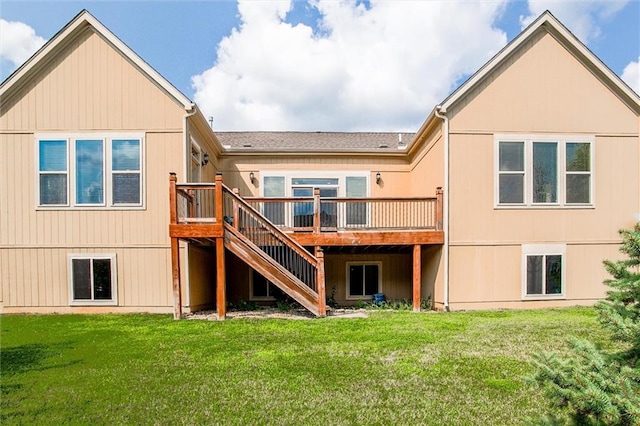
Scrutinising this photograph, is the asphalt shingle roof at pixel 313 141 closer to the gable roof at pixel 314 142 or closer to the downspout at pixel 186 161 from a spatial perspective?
the gable roof at pixel 314 142

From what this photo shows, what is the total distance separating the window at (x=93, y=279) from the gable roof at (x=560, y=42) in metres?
8.92

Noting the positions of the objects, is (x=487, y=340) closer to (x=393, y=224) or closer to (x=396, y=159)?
(x=393, y=224)

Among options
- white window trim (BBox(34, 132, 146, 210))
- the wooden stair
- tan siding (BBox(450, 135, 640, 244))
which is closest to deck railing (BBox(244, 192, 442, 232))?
tan siding (BBox(450, 135, 640, 244))

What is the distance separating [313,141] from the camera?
44.4ft

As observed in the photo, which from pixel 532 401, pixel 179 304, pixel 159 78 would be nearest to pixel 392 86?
pixel 159 78

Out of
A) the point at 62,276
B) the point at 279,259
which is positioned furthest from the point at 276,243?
the point at 62,276

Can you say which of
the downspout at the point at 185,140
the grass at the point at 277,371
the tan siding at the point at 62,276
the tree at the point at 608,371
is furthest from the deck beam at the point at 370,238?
the tree at the point at 608,371

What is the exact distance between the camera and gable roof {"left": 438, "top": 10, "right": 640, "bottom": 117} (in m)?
9.57

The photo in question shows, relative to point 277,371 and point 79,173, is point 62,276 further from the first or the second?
point 277,371

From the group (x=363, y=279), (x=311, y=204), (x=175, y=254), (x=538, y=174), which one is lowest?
(x=363, y=279)

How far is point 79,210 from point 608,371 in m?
10.4

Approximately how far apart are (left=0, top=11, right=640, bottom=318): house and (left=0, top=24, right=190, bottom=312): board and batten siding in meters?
0.03

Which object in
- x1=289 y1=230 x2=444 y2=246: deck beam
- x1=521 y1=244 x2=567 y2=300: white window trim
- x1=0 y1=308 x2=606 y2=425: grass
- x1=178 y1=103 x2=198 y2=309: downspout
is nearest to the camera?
x1=0 y1=308 x2=606 y2=425: grass

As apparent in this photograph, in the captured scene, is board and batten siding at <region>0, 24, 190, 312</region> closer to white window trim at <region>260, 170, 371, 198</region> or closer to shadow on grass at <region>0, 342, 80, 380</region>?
shadow on grass at <region>0, 342, 80, 380</region>
